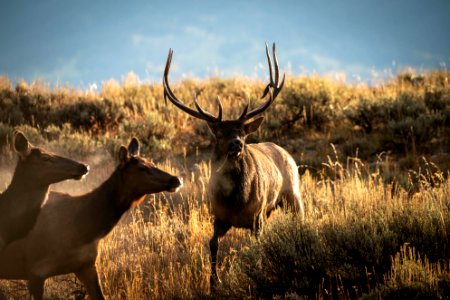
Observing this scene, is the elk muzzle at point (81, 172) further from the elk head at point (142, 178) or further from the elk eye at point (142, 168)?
the elk eye at point (142, 168)

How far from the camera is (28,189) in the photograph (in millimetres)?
5695

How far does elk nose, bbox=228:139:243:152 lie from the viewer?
660 centimetres

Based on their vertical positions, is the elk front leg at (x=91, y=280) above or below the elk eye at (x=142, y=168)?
below

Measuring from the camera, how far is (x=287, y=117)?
15281 mm

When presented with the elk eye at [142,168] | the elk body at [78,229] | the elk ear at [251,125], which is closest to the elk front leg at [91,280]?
the elk body at [78,229]

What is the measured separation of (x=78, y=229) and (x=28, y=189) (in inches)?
25.8

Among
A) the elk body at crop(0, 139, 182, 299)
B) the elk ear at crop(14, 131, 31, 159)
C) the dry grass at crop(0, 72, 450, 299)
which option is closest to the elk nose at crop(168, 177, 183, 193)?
the elk body at crop(0, 139, 182, 299)

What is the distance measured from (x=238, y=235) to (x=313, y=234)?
2577 millimetres

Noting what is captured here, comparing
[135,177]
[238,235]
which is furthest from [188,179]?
Result: [135,177]

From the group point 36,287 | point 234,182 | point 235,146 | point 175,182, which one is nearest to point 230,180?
point 234,182

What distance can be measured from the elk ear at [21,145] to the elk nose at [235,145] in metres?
2.28

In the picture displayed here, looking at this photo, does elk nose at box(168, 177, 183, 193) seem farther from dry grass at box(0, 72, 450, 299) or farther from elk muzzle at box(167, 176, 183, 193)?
dry grass at box(0, 72, 450, 299)

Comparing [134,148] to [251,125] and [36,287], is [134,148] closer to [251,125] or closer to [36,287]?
[251,125]

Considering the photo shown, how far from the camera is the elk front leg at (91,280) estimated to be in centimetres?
567
